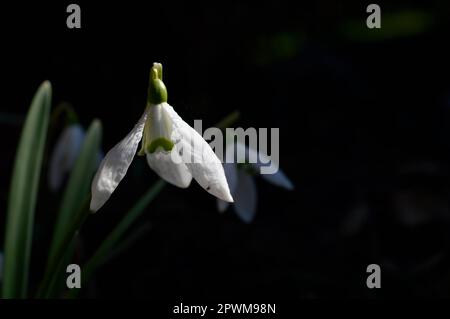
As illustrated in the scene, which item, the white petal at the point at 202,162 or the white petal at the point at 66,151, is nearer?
the white petal at the point at 202,162

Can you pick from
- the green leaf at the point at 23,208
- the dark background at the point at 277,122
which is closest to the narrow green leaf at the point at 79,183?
the green leaf at the point at 23,208

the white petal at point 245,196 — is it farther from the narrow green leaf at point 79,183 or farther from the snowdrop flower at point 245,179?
the narrow green leaf at point 79,183

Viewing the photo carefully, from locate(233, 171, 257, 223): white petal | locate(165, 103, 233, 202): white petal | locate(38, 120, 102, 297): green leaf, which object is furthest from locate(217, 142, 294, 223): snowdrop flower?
locate(165, 103, 233, 202): white petal

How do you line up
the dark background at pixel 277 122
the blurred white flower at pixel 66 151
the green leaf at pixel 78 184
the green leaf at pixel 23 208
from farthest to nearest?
the dark background at pixel 277 122, the blurred white flower at pixel 66 151, the green leaf at pixel 78 184, the green leaf at pixel 23 208

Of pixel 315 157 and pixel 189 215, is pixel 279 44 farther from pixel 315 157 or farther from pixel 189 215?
pixel 189 215

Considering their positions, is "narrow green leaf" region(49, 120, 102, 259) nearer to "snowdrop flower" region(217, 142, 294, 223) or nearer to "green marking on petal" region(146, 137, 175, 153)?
"snowdrop flower" region(217, 142, 294, 223)

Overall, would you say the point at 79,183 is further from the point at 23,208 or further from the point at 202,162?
the point at 202,162
